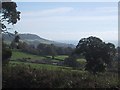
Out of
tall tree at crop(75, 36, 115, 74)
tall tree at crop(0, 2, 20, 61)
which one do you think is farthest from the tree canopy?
tall tree at crop(75, 36, 115, 74)

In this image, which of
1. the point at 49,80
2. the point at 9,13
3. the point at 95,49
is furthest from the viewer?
the point at 95,49

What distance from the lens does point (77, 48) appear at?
1457 inches

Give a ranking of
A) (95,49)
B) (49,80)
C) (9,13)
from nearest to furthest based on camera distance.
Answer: (49,80)
(9,13)
(95,49)

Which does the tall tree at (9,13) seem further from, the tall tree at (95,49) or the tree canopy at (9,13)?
the tall tree at (95,49)

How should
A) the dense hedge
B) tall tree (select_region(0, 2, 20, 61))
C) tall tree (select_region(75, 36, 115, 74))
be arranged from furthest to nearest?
1. tall tree (select_region(75, 36, 115, 74))
2. tall tree (select_region(0, 2, 20, 61))
3. the dense hedge

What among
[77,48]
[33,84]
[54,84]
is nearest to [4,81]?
[33,84]

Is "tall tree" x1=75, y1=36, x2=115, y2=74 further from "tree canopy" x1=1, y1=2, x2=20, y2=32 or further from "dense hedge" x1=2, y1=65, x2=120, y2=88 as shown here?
"dense hedge" x1=2, y1=65, x2=120, y2=88

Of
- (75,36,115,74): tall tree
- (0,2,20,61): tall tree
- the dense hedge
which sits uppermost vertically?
(0,2,20,61): tall tree

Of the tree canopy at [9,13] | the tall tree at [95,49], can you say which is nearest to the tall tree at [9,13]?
the tree canopy at [9,13]

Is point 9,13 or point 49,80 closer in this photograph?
point 49,80

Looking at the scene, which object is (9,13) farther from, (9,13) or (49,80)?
(49,80)

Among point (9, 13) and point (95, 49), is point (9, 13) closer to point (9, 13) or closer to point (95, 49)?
point (9, 13)

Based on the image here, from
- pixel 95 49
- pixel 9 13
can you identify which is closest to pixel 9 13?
pixel 9 13

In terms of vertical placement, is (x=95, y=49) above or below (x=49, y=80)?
above
